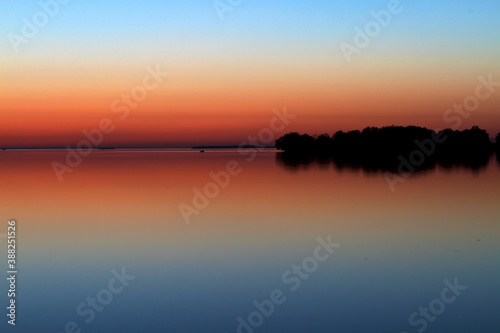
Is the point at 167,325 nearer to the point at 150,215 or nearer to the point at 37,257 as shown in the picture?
the point at 37,257

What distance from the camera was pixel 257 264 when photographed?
326 inches

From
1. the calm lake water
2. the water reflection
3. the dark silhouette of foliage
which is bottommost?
the calm lake water

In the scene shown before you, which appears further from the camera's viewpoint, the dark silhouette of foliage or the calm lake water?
the dark silhouette of foliage

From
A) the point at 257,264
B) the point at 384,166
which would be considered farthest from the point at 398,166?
the point at 257,264

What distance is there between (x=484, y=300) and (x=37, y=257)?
256 inches

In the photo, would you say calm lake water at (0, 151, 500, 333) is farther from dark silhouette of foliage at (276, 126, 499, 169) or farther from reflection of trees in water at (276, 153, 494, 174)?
dark silhouette of foliage at (276, 126, 499, 169)

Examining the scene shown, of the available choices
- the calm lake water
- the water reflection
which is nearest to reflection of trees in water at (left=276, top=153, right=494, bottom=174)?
the water reflection

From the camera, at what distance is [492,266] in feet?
26.5

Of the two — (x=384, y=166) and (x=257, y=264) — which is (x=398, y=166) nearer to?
(x=384, y=166)

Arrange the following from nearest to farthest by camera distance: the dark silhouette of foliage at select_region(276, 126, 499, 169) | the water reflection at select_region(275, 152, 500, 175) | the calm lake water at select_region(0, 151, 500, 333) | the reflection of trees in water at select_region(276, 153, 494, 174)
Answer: the calm lake water at select_region(0, 151, 500, 333) → the water reflection at select_region(275, 152, 500, 175) → the reflection of trees in water at select_region(276, 153, 494, 174) → the dark silhouette of foliage at select_region(276, 126, 499, 169)

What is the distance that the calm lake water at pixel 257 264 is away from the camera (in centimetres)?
602

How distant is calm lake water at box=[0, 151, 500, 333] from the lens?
602 cm

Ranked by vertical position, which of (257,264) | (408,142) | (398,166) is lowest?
(257,264)

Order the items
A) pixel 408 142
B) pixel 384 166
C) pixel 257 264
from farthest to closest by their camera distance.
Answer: pixel 408 142 → pixel 384 166 → pixel 257 264
